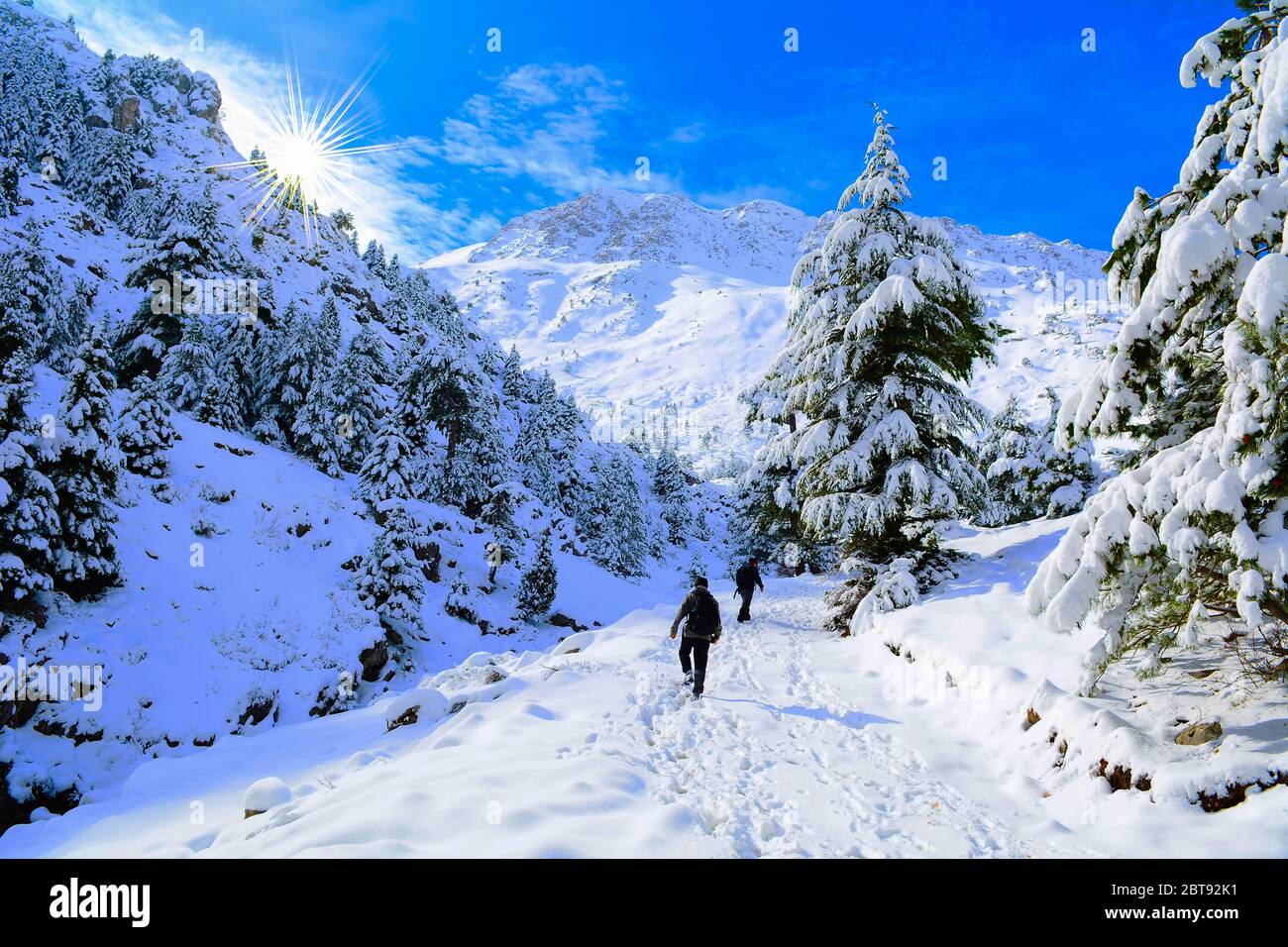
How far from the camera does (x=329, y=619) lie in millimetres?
19203

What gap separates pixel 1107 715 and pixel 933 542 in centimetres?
756

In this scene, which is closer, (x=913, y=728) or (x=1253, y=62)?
(x=1253, y=62)

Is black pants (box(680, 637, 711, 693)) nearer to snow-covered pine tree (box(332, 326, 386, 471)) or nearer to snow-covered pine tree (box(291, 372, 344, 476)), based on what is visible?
snow-covered pine tree (box(291, 372, 344, 476))

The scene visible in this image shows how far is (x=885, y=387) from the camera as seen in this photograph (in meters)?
12.9

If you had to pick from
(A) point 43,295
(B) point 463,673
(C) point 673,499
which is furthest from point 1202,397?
(C) point 673,499

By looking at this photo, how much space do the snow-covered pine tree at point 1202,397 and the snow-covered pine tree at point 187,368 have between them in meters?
39.6

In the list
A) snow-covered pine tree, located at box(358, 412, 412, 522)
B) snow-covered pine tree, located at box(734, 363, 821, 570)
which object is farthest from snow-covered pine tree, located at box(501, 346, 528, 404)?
snow-covered pine tree, located at box(734, 363, 821, 570)

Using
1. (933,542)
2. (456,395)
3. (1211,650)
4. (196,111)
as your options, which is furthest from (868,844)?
(196,111)

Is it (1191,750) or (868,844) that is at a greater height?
(1191,750)

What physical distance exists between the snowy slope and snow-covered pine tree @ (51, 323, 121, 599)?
720 cm

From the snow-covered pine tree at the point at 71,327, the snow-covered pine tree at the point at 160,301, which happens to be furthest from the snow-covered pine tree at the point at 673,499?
the snow-covered pine tree at the point at 71,327

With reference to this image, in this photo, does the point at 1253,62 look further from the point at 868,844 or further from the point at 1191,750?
the point at 868,844

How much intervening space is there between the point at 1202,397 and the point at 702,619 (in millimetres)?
6691

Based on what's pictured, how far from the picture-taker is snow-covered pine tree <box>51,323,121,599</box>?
1480 cm
